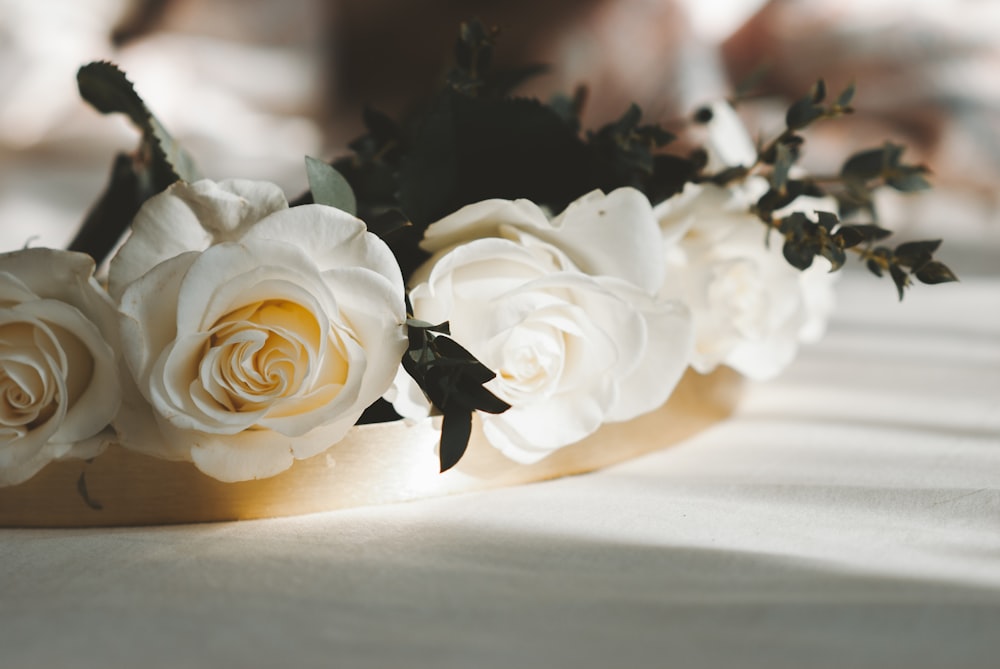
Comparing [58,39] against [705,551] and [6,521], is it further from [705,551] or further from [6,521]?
[705,551]

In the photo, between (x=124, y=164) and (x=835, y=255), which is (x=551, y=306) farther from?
(x=124, y=164)

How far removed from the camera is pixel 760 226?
0.45 metres

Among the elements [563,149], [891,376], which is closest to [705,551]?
[563,149]

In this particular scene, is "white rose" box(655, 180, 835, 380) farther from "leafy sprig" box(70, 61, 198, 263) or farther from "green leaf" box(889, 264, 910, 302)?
"leafy sprig" box(70, 61, 198, 263)

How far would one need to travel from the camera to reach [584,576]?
0.27m

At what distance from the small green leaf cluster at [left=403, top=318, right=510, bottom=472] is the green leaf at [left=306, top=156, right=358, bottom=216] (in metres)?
0.06

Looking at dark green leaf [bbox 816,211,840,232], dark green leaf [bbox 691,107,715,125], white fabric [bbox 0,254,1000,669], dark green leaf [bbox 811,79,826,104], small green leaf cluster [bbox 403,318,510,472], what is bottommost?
white fabric [bbox 0,254,1000,669]

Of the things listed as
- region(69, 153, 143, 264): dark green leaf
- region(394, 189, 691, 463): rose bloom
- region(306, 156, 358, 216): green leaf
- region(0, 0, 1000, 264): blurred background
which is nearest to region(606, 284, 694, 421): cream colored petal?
region(394, 189, 691, 463): rose bloom

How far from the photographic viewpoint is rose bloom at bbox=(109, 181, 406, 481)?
0.92 feet

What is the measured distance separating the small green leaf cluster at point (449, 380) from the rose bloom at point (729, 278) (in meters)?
0.13

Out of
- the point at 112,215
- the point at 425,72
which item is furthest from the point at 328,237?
the point at 425,72

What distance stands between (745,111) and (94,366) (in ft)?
3.60

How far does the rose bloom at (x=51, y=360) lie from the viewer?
0.29 meters

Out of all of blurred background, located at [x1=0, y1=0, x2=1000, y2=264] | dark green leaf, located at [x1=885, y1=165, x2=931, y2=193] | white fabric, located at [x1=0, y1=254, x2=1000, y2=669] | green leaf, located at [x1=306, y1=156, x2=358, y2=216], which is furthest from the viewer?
blurred background, located at [x1=0, y1=0, x2=1000, y2=264]
